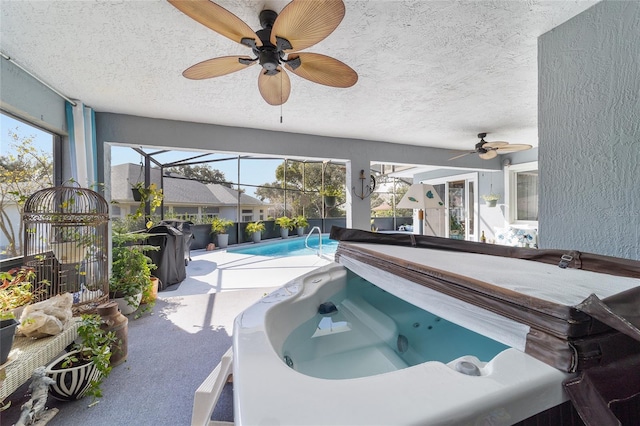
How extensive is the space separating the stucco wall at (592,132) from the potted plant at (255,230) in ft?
26.0

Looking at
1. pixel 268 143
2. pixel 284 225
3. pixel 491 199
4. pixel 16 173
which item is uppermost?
pixel 268 143

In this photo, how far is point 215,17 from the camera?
1.30 metres

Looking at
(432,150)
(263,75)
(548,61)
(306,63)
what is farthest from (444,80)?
(432,150)

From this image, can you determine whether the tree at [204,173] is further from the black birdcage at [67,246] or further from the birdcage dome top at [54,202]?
the black birdcage at [67,246]

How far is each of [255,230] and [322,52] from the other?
24.1 ft

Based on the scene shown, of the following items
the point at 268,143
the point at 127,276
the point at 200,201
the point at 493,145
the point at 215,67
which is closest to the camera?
the point at 215,67

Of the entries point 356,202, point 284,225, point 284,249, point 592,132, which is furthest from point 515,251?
point 284,225

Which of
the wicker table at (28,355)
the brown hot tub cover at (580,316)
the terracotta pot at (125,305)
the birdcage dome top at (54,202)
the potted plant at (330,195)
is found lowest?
the terracotta pot at (125,305)

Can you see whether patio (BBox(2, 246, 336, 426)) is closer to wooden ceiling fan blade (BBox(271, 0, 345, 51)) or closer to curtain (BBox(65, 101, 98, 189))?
curtain (BBox(65, 101, 98, 189))

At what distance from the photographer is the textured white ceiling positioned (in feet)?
5.29

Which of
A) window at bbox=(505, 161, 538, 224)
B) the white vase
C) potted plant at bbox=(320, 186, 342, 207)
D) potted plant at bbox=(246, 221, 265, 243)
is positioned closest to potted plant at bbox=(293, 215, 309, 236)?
potted plant at bbox=(246, 221, 265, 243)

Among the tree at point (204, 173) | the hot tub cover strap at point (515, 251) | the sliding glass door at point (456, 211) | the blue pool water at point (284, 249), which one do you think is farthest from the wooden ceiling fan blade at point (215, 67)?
the tree at point (204, 173)

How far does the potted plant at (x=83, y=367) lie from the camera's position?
151cm

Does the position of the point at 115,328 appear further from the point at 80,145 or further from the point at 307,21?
the point at 307,21
